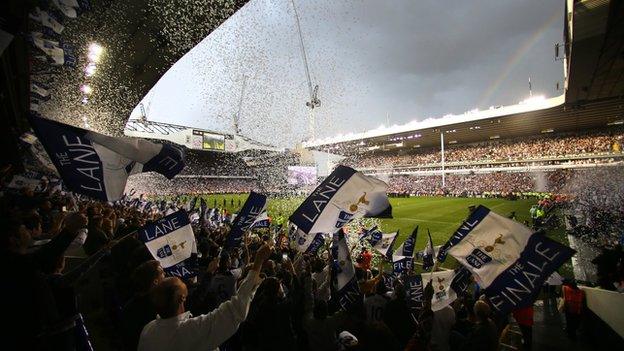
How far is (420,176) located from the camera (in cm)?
6300

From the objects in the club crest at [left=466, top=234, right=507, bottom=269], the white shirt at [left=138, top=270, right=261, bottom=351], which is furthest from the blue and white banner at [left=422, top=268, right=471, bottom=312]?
the white shirt at [left=138, top=270, right=261, bottom=351]


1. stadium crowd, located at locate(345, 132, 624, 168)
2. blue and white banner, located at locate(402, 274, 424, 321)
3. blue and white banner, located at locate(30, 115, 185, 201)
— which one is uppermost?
stadium crowd, located at locate(345, 132, 624, 168)

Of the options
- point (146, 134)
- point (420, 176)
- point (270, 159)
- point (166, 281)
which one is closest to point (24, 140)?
point (166, 281)

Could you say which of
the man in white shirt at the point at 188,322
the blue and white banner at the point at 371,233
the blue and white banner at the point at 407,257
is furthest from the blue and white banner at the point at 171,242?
the blue and white banner at the point at 371,233

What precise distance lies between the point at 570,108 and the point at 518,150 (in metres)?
17.0

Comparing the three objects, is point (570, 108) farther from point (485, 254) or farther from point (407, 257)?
point (485, 254)

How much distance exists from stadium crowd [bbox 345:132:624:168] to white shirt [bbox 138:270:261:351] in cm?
5480

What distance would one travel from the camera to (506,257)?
4.22m

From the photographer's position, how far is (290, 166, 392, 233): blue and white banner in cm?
518

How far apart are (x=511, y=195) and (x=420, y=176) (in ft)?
83.5

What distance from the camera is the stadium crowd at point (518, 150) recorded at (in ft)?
146

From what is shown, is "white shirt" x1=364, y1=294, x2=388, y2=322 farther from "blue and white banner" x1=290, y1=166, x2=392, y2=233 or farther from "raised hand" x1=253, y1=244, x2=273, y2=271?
"raised hand" x1=253, y1=244, x2=273, y2=271

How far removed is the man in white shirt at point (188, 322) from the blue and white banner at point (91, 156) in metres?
2.27

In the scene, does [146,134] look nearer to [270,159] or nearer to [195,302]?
[270,159]
